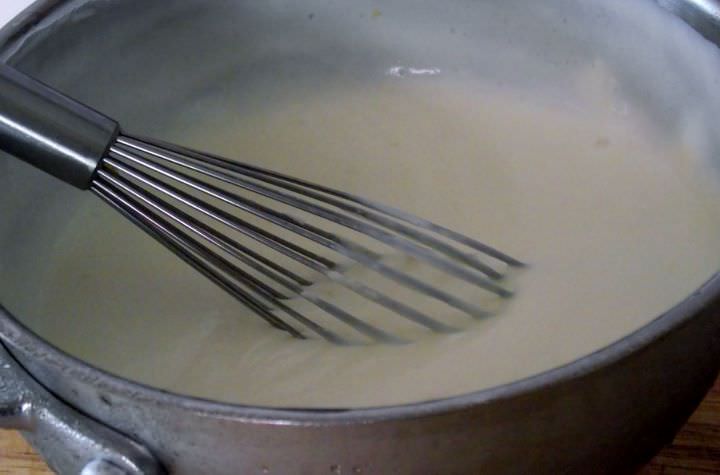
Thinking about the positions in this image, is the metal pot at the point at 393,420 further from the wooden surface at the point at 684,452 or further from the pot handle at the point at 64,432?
the wooden surface at the point at 684,452

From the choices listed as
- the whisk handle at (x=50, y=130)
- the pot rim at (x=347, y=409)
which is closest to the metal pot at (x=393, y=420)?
the pot rim at (x=347, y=409)

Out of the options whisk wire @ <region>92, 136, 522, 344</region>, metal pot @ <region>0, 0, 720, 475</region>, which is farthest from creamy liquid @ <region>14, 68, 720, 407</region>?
metal pot @ <region>0, 0, 720, 475</region>

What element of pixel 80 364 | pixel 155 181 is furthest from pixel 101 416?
pixel 155 181

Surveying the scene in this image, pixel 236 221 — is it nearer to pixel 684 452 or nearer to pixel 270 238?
pixel 270 238

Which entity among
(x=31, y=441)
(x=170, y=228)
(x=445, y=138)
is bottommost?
(x=31, y=441)

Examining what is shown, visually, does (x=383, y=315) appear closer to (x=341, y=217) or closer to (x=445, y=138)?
(x=341, y=217)
